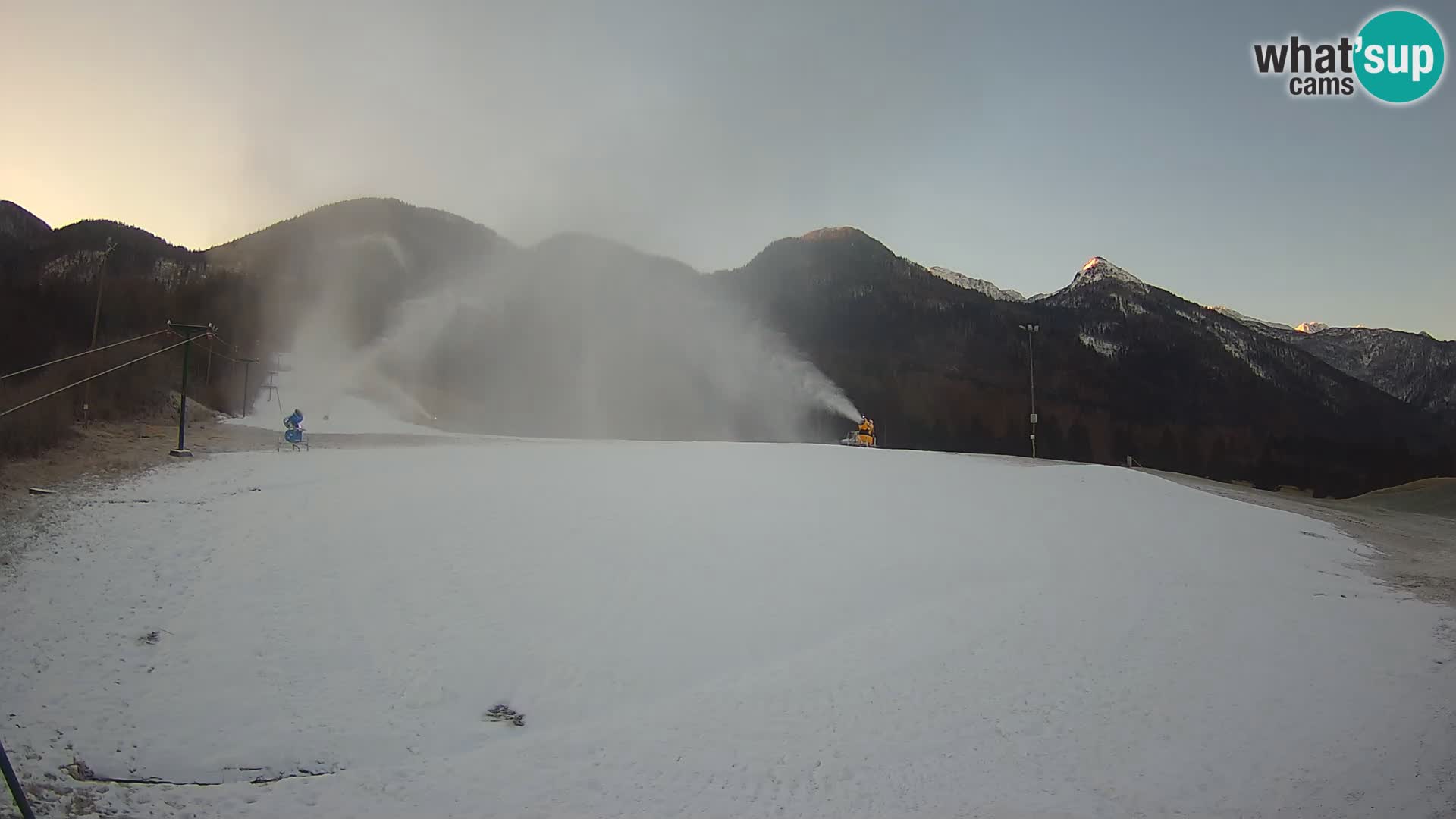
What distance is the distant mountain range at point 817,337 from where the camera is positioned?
6291 cm

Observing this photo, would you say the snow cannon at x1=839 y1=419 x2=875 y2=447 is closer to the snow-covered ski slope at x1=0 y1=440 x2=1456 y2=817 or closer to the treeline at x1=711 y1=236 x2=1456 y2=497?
the snow-covered ski slope at x1=0 y1=440 x2=1456 y2=817

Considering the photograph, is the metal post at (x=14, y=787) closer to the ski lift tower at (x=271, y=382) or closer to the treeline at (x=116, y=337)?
the treeline at (x=116, y=337)

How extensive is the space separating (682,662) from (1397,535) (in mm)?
21130

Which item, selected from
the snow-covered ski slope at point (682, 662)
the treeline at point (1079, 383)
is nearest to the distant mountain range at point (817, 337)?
the treeline at point (1079, 383)

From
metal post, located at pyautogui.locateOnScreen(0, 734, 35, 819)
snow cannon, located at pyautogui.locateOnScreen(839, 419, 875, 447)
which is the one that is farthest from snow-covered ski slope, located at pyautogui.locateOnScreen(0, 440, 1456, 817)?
snow cannon, located at pyautogui.locateOnScreen(839, 419, 875, 447)

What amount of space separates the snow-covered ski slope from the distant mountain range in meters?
39.1

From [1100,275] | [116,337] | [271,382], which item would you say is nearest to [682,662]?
[271,382]

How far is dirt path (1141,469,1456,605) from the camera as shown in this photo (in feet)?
48.4

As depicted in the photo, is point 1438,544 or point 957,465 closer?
point 1438,544

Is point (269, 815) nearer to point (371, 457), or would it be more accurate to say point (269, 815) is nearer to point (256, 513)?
point (256, 513)

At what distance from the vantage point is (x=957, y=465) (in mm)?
24547

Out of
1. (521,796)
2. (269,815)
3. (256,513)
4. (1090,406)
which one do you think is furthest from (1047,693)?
(1090,406)

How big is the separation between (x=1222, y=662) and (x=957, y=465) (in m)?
14.0

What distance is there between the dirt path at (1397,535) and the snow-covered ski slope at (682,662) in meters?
1.03
